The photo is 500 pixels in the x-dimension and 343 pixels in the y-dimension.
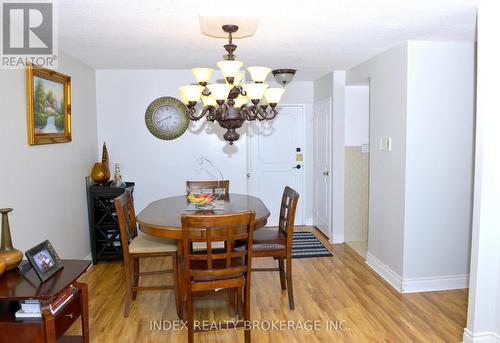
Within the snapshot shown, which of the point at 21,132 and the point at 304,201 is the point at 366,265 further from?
the point at 21,132

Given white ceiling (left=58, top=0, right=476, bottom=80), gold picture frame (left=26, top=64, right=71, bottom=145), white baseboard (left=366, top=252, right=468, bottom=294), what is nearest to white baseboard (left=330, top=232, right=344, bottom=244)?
white baseboard (left=366, top=252, right=468, bottom=294)

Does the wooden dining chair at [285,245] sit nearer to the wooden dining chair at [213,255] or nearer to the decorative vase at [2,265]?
the wooden dining chair at [213,255]

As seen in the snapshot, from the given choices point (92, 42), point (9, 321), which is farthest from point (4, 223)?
point (92, 42)

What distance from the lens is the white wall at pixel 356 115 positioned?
16.4 feet

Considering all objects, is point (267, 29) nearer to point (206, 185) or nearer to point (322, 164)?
point (206, 185)

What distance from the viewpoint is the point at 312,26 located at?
289 cm

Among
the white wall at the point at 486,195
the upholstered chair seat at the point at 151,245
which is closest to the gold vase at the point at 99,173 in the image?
the upholstered chair seat at the point at 151,245

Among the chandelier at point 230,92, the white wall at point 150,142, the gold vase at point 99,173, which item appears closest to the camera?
the chandelier at point 230,92

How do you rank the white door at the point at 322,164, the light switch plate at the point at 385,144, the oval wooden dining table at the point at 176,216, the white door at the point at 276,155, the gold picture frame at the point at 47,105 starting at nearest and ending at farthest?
1. the oval wooden dining table at the point at 176,216
2. the gold picture frame at the point at 47,105
3. the light switch plate at the point at 385,144
4. the white door at the point at 322,164
5. the white door at the point at 276,155

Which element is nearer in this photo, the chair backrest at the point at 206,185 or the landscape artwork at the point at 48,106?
the landscape artwork at the point at 48,106

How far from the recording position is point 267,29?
2.97m

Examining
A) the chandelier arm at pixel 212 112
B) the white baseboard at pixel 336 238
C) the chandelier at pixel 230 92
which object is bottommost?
the white baseboard at pixel 336 238

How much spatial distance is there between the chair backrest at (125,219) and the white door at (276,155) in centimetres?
261

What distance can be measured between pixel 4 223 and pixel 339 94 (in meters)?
3.90
